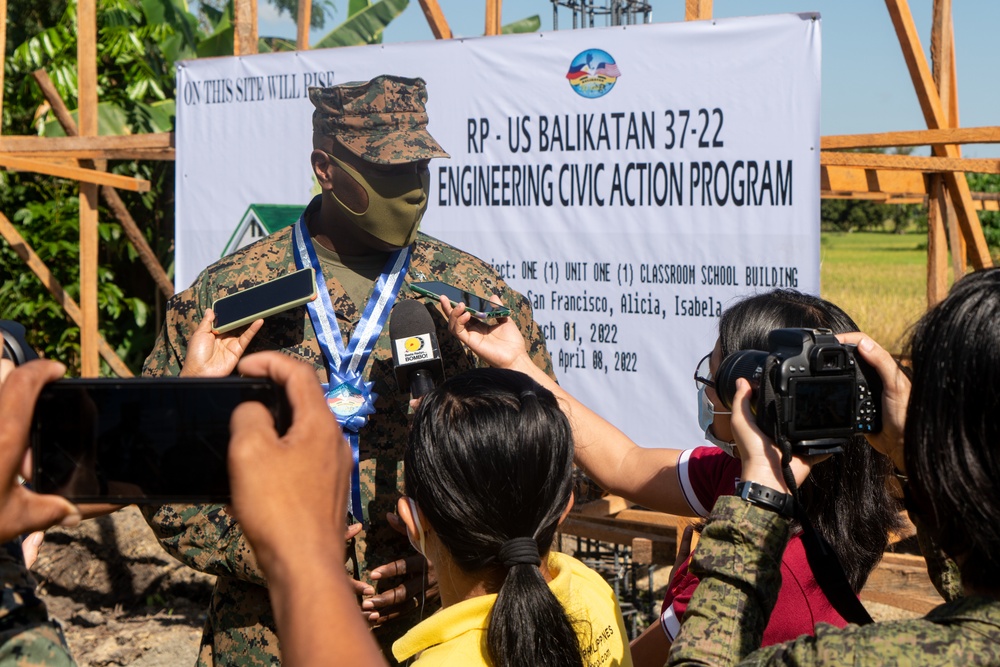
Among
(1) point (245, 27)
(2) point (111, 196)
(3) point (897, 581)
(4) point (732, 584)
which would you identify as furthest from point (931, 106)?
(2) point (111, 196)

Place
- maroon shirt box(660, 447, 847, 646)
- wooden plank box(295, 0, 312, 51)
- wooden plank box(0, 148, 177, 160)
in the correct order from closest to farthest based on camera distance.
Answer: maroon shirt box(660, 447, 847, 646), wooden plank box(295, 0, 312, 51), wooden plank box(0, 148, 177, 160)

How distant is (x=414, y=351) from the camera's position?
7.54 feet

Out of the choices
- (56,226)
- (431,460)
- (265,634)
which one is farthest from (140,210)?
(431,460)

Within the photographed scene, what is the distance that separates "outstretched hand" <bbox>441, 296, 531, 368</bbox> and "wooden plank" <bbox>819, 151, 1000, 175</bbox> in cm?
214

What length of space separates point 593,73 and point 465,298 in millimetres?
2123

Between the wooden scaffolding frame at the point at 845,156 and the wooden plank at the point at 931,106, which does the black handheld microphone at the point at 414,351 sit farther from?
the wooden plank at the point at 931,106

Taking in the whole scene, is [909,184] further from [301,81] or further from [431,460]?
[431,460]

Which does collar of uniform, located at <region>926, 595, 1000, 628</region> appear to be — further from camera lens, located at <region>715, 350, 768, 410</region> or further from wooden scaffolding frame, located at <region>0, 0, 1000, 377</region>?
wooden scaffolding frame, located at <region>0, 0, 1000, 377</region>

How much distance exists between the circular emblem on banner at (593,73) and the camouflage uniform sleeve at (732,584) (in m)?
3.14

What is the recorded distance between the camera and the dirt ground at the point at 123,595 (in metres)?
4.85

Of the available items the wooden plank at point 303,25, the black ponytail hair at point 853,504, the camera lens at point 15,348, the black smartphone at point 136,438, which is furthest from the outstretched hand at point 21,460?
the wooden plank at point 303,25

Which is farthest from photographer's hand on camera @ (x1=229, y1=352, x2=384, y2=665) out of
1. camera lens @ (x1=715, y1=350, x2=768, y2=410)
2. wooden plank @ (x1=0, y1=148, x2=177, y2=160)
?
wooden plank @ (x1=0, y1=148, x2=177, y2=160)

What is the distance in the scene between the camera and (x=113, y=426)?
1.06m

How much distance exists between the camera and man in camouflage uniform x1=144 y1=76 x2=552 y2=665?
2377mm
